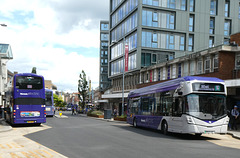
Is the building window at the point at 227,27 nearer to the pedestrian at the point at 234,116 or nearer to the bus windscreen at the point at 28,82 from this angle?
the pedestrian at the point at 234,116

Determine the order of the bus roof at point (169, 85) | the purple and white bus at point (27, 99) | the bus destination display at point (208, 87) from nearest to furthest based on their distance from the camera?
the bus destination display at point (208, 87) < the bus roof at point (169, 85) < the purple and white bus at point (27, 99)

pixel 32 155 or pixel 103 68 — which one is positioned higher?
pixel 103 68

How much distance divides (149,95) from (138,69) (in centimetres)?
2757

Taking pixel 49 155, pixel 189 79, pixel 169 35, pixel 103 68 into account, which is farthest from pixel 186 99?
pixel 103 68

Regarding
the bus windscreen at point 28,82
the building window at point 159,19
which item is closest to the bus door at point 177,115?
the bus windscreen at point 28,82

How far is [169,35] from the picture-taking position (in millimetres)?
49125

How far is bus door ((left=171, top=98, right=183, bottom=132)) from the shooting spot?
1454cm

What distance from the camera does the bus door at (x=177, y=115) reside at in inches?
572

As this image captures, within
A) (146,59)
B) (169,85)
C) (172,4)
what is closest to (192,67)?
(146,59)

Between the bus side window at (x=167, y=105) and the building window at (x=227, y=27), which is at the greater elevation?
the building window at (x=227, y=27)

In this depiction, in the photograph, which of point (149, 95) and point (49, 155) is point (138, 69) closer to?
point (149, 95)

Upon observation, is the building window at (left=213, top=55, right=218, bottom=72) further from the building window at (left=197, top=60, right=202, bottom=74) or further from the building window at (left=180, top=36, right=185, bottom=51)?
the building window at (left=180, top=36, right=185, bottom=51)

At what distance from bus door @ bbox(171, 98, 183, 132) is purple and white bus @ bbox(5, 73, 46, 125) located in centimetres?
1015

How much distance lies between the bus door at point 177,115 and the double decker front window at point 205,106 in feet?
1.95
